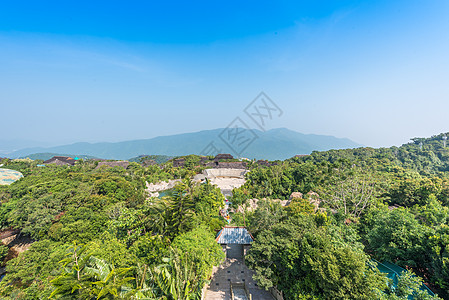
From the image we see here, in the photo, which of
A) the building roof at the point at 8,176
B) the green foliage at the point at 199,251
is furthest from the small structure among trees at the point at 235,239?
the building roof at the point at 8,176

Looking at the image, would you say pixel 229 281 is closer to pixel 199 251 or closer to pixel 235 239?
pixel 235 239

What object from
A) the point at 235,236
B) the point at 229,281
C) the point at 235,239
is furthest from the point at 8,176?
the point at 229,281

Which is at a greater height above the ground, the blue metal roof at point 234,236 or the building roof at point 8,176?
the building roof at point 8,176

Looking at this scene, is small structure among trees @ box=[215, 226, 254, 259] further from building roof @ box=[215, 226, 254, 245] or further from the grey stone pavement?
the grey stone pavement

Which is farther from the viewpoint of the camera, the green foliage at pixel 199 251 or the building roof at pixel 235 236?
the building roof at pixel 235 236

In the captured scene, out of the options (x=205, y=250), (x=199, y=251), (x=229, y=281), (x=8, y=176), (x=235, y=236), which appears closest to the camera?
(x=199, y=251)

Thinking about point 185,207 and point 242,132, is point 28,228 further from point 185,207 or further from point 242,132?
point 242,132

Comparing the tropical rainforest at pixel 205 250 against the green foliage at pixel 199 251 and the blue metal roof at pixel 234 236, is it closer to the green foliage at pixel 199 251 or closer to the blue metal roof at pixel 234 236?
the green foliage at pixel 199 251

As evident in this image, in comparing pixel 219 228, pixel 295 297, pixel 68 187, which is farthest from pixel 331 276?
pixel 68 187
